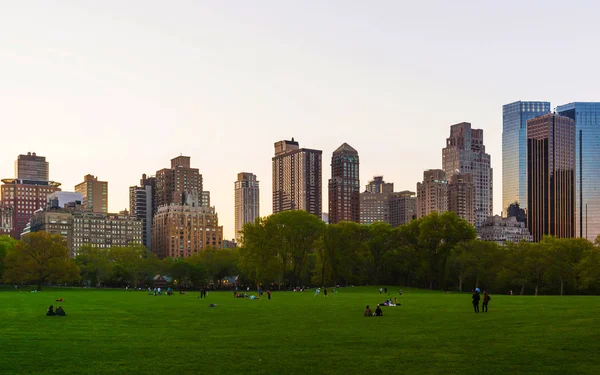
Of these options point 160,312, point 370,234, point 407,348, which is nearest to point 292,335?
point 407,348

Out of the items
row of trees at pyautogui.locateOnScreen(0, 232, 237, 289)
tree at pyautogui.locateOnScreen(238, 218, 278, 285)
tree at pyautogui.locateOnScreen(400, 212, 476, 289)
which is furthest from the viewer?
tree at pyautogui.locateOnScreen(238, 218, 278, 285)

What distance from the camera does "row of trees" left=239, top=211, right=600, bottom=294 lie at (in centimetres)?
12106

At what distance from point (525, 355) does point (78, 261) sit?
163m

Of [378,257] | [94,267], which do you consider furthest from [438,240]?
[94,267]

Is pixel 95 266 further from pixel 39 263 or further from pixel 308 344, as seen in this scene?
pixel 308 344

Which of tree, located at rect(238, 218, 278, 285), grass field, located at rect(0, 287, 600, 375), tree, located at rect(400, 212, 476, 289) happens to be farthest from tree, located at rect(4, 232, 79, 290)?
grass field, located at rect(0, 287, 600, 375)

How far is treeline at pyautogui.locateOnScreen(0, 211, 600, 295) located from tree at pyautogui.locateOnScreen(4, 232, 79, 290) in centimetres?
19

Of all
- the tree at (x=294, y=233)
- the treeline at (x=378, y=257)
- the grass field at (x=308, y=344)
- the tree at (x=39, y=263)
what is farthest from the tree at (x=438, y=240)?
the grass field at (x=308, y=344)

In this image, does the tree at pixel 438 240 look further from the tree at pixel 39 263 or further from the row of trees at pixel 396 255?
the tree at pixel 39 263

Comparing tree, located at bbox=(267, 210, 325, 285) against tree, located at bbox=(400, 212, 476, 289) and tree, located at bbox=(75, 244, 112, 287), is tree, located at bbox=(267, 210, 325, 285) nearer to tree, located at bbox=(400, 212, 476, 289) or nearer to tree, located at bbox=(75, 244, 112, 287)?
tree, located at bbox=(400, 212, 476, 289)

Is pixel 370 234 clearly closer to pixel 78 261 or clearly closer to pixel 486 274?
pixel 486 274

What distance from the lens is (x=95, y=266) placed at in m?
167

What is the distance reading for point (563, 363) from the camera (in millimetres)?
24219

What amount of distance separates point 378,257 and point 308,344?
113761 millimetres
